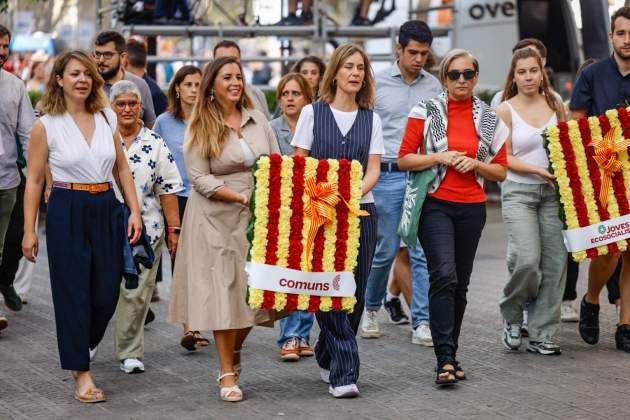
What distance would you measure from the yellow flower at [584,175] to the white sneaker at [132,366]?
10.1 feet

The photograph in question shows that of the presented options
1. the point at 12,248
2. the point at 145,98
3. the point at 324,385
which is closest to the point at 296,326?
the point at 324,385

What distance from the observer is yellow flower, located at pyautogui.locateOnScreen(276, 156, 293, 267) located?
23.4 ft

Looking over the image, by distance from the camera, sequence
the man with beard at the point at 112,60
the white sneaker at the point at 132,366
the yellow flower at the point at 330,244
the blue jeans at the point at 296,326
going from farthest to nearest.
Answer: the man with beard at the point at 112,60, the blue jeans at the point at 296,326, the white sneaker at the point at 132,366, the yellow flower at the point at 330,244

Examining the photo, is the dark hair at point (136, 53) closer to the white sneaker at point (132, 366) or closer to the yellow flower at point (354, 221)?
the white sneaker at point (132, 366)

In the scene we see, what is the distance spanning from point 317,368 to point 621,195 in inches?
91.3

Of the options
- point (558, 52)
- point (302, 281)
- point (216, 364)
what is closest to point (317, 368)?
point (216, 364)

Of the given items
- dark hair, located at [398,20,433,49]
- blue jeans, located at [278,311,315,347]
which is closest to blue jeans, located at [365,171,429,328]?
blue jeans, located at [278,311,315,347]

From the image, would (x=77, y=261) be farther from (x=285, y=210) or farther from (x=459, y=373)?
(x=459, y=373)

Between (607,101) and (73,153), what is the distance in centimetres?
382

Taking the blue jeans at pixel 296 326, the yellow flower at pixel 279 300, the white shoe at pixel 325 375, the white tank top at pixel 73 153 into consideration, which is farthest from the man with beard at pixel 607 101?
the white tank top at pixel 73 153

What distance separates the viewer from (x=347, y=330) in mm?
7535

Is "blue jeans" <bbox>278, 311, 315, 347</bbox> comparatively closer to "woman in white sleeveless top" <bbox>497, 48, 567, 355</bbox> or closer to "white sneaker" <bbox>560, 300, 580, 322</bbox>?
"woman in white sleeveless top" <bbox>497, 48, 567, 355</bbox>

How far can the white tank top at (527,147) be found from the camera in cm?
867

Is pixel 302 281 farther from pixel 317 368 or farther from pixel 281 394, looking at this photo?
pixel 317 368
